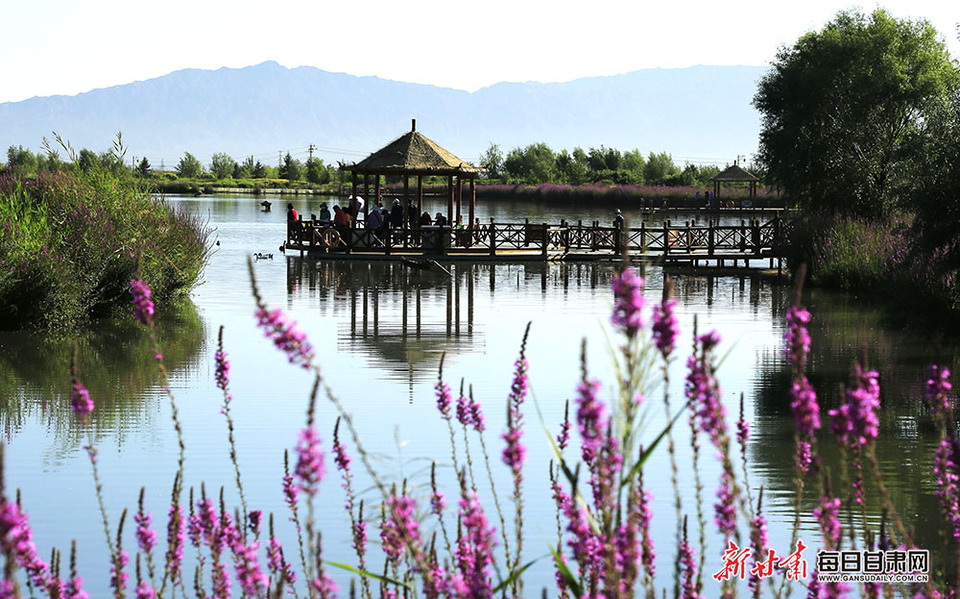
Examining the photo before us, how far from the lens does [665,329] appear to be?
2.85 m

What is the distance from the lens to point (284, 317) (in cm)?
306

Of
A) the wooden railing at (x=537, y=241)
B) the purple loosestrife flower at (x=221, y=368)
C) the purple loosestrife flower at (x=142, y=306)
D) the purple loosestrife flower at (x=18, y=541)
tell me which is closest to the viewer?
the purple loosestrife flower at (x=18, y=541)

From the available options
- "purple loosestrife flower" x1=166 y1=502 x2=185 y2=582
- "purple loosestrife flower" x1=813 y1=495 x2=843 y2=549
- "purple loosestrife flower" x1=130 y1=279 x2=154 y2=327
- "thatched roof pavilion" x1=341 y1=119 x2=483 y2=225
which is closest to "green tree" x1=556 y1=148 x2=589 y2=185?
"thatched roof pavilion" x1=341 y1=119 x2=483 y2=225

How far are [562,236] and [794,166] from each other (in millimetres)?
7191

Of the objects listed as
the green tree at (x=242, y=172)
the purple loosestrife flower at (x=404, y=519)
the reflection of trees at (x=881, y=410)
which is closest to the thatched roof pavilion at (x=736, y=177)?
the reflection of trees at (x=881, y=410)

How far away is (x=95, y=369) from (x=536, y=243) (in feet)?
78.6

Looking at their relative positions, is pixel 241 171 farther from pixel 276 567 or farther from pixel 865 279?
pixel 276 567

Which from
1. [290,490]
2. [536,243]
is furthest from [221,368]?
[536,243]

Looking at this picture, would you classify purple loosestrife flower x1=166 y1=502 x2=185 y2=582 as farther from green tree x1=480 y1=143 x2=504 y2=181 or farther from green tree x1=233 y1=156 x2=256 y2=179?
green tree x1=233 y1=156 x2=256 y2=179

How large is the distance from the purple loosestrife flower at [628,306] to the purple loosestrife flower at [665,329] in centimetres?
11

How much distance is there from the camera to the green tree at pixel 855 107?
37031 millimetres

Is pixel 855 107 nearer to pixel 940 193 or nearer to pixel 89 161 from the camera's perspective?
pixel 940 193

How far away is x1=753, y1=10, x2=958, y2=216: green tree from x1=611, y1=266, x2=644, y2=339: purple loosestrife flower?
113 feet

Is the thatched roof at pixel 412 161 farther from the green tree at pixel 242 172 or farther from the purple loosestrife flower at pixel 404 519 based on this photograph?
the green tree at pixel 242 172
